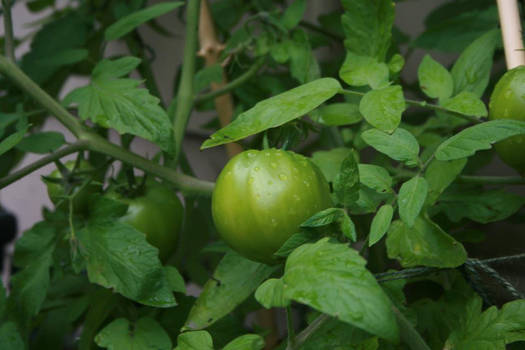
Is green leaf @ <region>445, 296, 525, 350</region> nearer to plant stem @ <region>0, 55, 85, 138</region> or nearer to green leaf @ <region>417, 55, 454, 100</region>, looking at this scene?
green leaf @ <region>417, 55, 454, 100</region>

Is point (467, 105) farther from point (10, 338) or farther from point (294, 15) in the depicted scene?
point (10, 338)

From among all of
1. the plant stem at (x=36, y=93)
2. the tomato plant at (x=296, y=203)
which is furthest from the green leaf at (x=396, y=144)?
the plant stem at (x=36, y=93)

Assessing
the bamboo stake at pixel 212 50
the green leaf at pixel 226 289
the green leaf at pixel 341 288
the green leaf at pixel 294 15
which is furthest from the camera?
the bamboo stake at pixel 212 50

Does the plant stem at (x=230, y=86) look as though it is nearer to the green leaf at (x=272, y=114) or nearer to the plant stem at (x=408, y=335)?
the green leaf at (x=272, y=114)

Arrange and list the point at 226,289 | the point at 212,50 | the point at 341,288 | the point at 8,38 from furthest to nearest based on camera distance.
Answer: the point at 212,50
the point at 8,38
the point at 226,289
the point at 341,288

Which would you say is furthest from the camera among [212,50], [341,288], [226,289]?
[212,50]

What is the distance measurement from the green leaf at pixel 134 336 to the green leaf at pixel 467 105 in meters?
0.34

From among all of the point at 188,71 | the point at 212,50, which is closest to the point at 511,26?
the point at 188,71

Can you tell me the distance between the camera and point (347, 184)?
15.6 inches

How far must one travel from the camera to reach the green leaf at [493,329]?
39 centimetres

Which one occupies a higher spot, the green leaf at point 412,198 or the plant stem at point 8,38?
the plant stem at point 8,38

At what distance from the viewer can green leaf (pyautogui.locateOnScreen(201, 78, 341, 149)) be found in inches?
15.8

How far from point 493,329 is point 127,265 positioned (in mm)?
311

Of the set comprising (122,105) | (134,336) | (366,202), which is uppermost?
(122,105)
